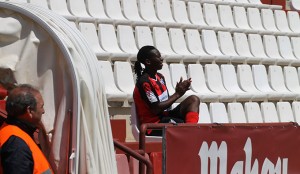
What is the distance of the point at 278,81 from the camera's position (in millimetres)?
11617

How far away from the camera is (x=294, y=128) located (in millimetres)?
8047

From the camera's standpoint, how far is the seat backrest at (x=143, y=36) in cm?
993

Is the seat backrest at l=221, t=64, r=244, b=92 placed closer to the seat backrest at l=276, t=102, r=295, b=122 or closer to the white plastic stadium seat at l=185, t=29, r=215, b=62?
the white plastic stadium seat at l=185, t=29, r=215, b=62

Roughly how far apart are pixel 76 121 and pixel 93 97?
21 centimetres

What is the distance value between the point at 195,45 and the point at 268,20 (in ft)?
7.41

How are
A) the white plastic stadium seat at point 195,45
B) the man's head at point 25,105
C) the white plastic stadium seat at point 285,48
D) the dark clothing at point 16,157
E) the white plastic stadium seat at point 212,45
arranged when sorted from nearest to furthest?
the dark clothing at point 16,157 < the man's head at point 25,105 < the white plastic stadium seat at point 195,45 < the white plastic stadium seat at point 212,45 < the white plastic stadium seat at point 285,48

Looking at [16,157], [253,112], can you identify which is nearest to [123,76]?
[253,112]

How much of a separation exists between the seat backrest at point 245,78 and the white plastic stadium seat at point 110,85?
2.28 metres

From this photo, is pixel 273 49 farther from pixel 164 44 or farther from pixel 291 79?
pixel 164 44

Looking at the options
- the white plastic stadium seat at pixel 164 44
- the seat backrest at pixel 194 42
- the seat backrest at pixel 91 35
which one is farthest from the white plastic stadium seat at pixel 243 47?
the seat backrest at pixel 91 35

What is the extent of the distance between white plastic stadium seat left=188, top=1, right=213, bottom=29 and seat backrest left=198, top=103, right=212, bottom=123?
69.0 inches

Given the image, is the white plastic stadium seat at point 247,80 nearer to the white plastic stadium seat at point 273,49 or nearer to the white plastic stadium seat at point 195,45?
the white plastic stadium seat at point 195,45

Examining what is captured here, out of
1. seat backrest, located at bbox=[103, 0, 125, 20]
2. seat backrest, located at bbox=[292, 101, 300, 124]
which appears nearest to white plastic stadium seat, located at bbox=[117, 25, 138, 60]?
seat backrest, located at bbox=[103, 0, 125, 20]

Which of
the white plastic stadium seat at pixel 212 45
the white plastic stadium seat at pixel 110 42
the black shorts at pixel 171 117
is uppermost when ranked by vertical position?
the white plastic stadium seat at pixel 212 45
